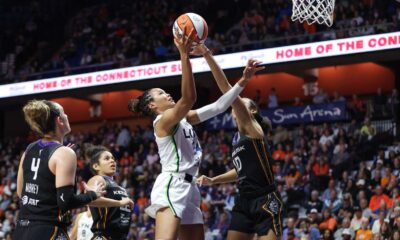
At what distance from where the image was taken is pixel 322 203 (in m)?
13.9

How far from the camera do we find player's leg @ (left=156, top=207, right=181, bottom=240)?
514cm

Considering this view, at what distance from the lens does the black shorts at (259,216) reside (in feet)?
19.0

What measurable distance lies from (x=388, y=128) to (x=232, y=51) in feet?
16.0

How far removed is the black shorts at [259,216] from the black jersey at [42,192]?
179 cm

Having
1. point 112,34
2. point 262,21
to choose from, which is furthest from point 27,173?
point 112,34

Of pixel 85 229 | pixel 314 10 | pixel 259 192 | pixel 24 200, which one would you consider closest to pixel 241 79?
pixel 259 192

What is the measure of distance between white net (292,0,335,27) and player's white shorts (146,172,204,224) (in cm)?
279

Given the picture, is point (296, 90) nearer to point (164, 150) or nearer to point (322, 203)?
point (322, 203)

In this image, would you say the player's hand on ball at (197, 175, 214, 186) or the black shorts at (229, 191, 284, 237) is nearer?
the black shorts at (229, 191, 284, 237)

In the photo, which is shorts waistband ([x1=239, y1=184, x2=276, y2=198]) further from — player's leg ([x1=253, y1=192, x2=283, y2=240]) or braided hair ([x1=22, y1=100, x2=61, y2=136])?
braided hair ([x1=22, y1=100, x2=61, y2=136])

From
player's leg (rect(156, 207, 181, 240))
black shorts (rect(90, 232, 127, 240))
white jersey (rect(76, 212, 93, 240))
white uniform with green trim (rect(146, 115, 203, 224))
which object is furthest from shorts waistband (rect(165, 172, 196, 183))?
white jersey (rect(76, 212, 93, 240))

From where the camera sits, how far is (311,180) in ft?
48.7

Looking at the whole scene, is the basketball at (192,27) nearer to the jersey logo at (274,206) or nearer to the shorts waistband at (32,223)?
the jersey logo at (274,206)

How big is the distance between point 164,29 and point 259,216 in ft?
56.9
